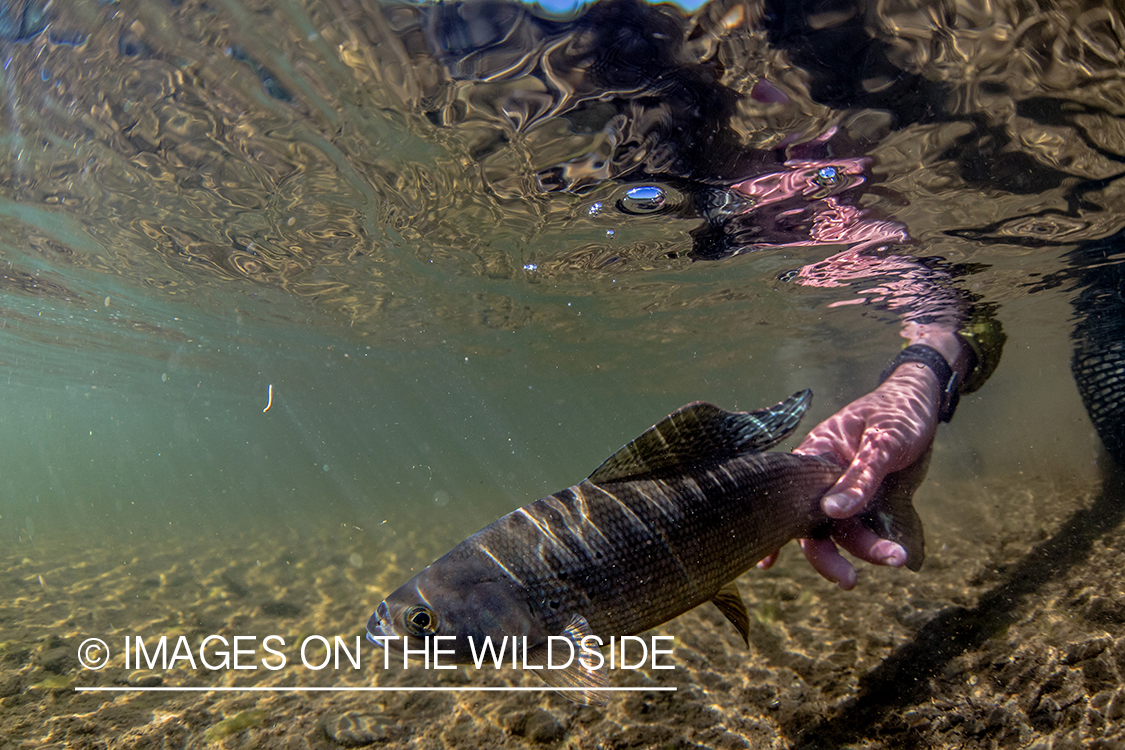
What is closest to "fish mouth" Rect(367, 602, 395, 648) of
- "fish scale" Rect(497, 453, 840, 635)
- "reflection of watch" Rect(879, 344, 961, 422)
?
"fish scale" Rect(497, 453, 840, 635)

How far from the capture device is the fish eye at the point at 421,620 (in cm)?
236

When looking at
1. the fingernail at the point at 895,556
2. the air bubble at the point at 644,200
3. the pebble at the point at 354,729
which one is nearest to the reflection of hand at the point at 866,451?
the fingernail at the point at 895,556

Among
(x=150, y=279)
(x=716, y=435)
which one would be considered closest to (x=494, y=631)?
(x=716, y=435)

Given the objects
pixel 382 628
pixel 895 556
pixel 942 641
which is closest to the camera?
pixel 382 628

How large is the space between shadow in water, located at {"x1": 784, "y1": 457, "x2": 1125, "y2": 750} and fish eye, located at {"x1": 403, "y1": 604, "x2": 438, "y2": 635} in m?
3.53

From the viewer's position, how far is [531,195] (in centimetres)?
896

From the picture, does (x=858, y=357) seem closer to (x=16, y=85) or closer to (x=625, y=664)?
(x=625, y=664)

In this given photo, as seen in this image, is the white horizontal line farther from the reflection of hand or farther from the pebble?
the reflection of hand

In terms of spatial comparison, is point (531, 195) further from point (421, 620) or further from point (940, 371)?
point (421, 620)

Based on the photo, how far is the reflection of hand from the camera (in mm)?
3178

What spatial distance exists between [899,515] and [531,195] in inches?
293

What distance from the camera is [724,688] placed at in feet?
16.6

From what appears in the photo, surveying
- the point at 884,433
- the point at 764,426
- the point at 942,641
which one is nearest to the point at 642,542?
the point at 764,426

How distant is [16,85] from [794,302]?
1751 centimetres
